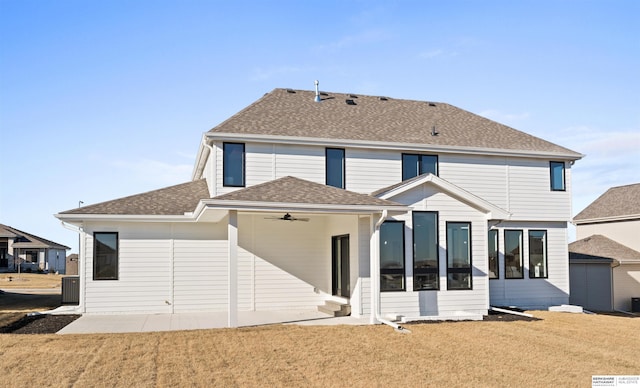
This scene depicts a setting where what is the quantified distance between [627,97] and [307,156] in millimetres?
10941

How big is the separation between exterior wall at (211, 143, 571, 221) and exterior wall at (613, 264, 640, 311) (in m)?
6.63

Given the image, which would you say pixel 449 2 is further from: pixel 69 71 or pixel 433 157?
pixel 69 71

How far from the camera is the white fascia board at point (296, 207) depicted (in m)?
13.6

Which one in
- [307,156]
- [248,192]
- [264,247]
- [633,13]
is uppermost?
[633,13]

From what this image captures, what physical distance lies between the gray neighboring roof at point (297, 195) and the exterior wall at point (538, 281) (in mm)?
6758

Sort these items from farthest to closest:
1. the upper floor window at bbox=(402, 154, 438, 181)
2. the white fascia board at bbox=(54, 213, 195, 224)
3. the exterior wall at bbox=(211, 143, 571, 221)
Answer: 1. the upper floor window at bbox=(402, 154, 438, 181)
2. the exterior wall at bbox=(211, 143, 571, 221)
3. the white fascia board at bbox=(54, 213, 195, 224)

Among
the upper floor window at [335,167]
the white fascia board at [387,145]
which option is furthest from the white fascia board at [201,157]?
the upper floor window at [335,167]

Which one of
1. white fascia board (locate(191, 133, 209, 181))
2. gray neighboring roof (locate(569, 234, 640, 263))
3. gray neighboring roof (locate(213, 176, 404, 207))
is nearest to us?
gray neighboring roof (locate(213, 176, 404, 207))

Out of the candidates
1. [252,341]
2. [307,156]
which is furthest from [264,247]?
[252,341]

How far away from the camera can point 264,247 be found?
17.7 meters

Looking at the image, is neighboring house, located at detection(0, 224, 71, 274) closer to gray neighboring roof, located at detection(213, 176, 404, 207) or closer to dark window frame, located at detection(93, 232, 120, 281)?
dark window frame, located at detection(93, 232, 120, 281)

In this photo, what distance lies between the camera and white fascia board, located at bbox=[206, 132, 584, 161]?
17375mm

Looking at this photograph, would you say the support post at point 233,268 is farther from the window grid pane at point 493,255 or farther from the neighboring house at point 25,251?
the neighboring house at point 25,251

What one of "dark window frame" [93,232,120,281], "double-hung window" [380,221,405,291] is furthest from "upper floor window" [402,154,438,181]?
"dark window frame" [93,232,120,281]
